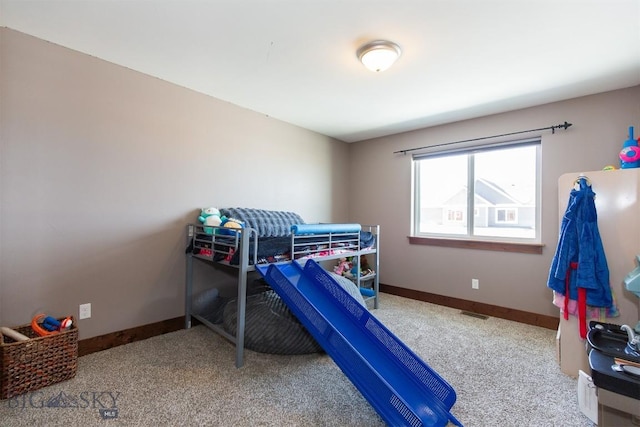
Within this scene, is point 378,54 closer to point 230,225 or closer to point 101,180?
point 230,225

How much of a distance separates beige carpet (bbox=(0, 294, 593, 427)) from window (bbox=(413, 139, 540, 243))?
1.22m

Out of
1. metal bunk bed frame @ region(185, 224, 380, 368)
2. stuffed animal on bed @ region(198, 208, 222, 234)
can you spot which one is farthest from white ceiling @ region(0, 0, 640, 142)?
metal bunk bed frame @ region(185, 224, 380, 368)

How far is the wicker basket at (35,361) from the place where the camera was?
164 centimetres

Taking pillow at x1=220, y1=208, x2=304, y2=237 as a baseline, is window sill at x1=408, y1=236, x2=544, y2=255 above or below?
below

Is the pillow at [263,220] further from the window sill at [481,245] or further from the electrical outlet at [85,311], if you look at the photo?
the window sill at [481,245]

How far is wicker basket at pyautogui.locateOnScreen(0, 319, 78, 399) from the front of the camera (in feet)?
5.38

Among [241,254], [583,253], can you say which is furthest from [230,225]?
[583,253]

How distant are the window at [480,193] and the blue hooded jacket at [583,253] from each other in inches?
42.5

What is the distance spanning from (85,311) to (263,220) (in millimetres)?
1554

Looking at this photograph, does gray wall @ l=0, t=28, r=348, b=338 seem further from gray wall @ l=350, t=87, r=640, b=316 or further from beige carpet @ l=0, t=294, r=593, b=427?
gray wall @ l=350, t=87, r=640, b=316

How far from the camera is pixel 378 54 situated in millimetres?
2004

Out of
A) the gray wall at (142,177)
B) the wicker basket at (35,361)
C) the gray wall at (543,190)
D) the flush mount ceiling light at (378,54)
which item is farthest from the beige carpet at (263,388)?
the flush mount ceiling light at (378,54)

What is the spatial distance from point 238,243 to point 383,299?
2338mm

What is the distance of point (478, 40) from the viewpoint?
1932mm
